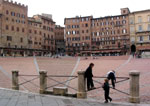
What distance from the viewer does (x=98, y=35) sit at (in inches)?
2813

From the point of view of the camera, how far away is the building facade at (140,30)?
208ft

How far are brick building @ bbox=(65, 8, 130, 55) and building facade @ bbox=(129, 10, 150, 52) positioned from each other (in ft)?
5.61

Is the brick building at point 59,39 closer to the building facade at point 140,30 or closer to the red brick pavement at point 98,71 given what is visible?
the building facade at point 140,30

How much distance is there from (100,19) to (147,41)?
18612 mm

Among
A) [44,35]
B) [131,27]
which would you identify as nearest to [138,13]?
[131,27]

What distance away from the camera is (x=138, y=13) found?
65.1 meters

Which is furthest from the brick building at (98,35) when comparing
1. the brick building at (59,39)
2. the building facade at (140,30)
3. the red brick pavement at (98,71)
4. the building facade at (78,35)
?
the red brick pavement at (98,71)

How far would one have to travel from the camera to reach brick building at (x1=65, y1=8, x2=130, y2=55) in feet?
222

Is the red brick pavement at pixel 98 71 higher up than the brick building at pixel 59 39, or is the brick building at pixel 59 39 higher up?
the brick building at pixel 59 39

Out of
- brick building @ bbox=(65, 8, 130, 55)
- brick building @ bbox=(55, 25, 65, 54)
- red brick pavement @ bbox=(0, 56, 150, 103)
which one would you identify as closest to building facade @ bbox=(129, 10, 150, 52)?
brick building @ bbox=(65, 8, 130, 55)

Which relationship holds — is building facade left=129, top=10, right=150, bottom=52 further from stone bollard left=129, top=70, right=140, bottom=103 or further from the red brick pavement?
stone bollard left=129, top=70, right=140, bottom=103

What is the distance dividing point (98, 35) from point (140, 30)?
1495cm

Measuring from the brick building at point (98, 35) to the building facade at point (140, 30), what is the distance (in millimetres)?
1711

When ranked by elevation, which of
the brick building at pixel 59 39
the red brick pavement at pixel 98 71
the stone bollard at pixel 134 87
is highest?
the brick building at pixel 59 39
